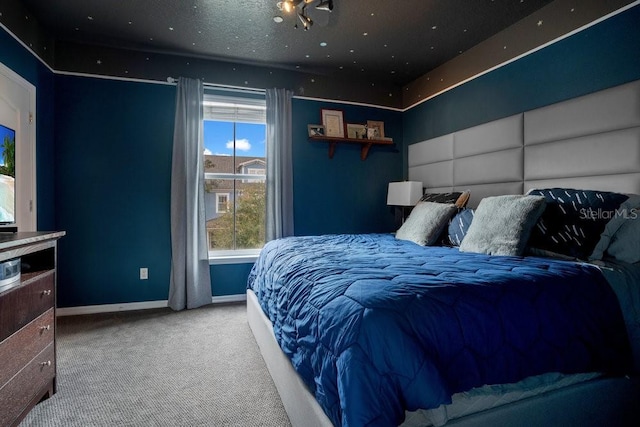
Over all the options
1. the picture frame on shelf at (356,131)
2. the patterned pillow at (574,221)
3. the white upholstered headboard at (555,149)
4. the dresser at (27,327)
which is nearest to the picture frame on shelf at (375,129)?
the picture frame on shelf at (356,131)

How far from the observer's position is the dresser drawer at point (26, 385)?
1.43 m

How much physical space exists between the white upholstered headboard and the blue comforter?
36.0 inches

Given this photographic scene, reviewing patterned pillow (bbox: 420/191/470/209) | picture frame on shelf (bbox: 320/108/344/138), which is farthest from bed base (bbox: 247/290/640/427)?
picture frame on shelf (bbox: 320/108/344/138)

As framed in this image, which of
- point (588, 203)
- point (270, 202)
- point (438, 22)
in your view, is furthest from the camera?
point (270, 202)

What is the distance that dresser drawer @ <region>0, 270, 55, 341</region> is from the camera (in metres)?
1.43

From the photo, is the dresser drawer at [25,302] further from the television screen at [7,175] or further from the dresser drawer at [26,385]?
the television screen at [7,175]

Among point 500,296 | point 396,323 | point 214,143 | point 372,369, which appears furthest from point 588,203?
point 214,143

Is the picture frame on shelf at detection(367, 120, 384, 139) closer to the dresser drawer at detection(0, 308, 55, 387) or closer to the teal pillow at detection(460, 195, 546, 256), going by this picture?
the teal pillow at detection(460, 195, 546, 256)

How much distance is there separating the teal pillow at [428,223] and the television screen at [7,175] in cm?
273

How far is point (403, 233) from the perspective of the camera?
3012mm

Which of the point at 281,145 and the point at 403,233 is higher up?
the point at 281,145

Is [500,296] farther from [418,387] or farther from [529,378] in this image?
[418,387]

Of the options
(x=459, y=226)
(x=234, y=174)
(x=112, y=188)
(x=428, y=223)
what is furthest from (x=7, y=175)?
(x=459, y=226)

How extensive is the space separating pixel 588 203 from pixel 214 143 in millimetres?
3431
